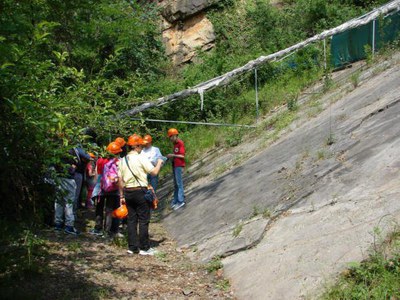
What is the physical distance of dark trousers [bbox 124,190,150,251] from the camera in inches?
320

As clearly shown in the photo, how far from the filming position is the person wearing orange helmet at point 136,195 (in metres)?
8.10

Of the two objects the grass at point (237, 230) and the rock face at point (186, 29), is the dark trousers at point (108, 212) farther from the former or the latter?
the rock face at point (186, 29)

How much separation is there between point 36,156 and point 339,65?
13618 mm

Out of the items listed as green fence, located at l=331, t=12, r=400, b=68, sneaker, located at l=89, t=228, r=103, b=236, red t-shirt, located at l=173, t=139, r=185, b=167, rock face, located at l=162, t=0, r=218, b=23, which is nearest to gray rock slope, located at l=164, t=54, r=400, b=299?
red t-shirt, located at l=173, t=139, r=185, b=167

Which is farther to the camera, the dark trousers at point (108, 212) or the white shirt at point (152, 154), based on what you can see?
the white shirt at point (152, 154)

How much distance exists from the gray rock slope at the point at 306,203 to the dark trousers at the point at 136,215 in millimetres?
777

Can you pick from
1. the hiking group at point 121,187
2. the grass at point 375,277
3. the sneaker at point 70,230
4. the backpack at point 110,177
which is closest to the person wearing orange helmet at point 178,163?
the hiking group at point 121,187

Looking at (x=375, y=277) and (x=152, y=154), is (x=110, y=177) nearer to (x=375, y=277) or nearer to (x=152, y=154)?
(x=152, y=154)

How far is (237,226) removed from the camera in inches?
307

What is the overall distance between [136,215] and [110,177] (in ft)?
3.61

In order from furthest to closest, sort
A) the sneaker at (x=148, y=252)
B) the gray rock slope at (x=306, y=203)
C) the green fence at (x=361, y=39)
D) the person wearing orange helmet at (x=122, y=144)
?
the green fence at (x=361, y=39) < the person wearing orange helmet at (x=122, y=144) < the sneaker at (x=148, y=252) < the gray rock slope at (x=306, y=203)

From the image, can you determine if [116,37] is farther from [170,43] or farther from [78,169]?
[170,43]

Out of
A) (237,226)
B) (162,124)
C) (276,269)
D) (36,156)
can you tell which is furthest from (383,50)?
(36,156)

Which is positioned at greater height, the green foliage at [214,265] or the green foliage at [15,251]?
the green foliage at [15,251]
